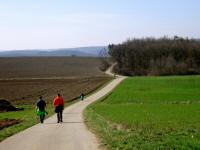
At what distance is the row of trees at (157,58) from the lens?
13738 centimetres

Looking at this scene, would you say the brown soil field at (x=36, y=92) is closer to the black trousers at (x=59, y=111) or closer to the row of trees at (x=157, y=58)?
Answer: the black trousers at (x=59, y=111)

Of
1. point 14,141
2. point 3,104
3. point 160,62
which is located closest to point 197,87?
point 3,104

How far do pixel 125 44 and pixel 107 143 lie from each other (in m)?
149

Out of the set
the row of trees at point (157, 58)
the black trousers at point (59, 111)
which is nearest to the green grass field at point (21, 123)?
the black trousers at point (59, 111)

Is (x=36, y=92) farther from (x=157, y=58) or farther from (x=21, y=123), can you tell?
(x=157, y=58)

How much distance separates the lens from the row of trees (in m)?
137

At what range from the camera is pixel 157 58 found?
148 meters

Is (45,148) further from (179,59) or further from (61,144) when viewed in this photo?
(179,59)

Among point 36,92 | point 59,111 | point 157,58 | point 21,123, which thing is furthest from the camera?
point 157,58

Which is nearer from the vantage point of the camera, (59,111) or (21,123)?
(59,111)

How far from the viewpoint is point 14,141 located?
20.0 metres

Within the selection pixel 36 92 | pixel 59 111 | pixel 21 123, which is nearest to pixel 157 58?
pixel 36 92

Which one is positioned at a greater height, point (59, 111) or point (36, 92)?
point (59, 111)

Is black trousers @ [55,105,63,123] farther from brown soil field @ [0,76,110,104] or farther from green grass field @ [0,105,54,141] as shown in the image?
brown soil field @ [0,76,110,104]
